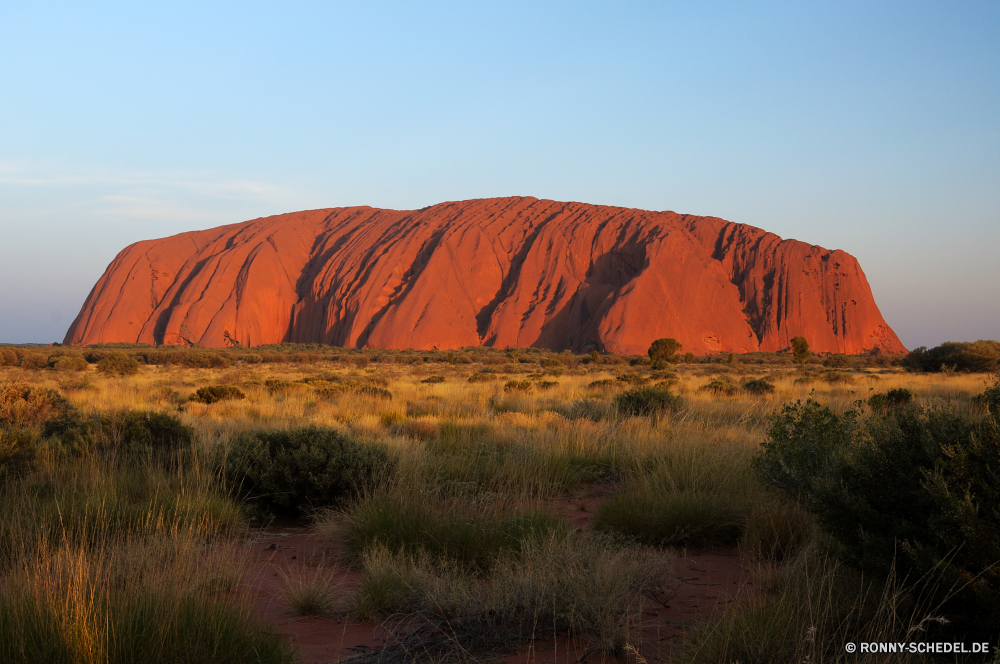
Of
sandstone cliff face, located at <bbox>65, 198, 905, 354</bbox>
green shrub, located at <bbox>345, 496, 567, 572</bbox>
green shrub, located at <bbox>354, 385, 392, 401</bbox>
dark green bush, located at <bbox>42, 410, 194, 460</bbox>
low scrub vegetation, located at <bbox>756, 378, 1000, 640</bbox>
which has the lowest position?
green shrub, located at <bbox>354, 385, 392, 401</bbox>

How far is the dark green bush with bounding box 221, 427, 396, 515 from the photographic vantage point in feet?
18.3

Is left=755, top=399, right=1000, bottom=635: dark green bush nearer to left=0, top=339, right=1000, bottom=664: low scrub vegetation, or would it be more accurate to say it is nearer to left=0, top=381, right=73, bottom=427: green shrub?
left=0, top=339, right=1000, bottom=664: low scrub vegetation

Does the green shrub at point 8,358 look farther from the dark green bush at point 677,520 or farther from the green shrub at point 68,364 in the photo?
the dark green bush at point 677,520

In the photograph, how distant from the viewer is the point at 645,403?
1075 cm

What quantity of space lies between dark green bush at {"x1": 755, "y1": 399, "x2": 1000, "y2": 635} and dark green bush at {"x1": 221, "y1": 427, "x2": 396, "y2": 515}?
374 centimetres

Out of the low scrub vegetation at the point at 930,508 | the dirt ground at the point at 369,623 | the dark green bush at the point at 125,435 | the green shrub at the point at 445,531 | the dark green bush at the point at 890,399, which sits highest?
the low scrub vegetation at the point at 930,508

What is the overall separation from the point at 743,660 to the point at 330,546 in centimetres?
315

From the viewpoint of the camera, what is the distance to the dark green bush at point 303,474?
5.58 m

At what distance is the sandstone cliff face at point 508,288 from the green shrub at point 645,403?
51.5 meters

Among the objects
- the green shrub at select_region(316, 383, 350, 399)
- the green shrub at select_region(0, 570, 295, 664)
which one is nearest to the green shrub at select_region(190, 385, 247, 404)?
the green shrub at select_region(316, 383, 350, 399)

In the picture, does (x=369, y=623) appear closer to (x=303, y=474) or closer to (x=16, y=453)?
(x=303, y=474)

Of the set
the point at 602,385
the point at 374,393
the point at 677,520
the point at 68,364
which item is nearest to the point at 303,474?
the point at 677,520

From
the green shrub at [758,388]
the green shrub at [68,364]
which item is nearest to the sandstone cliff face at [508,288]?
the green shrub at [68,364]

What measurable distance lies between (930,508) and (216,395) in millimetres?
14182
